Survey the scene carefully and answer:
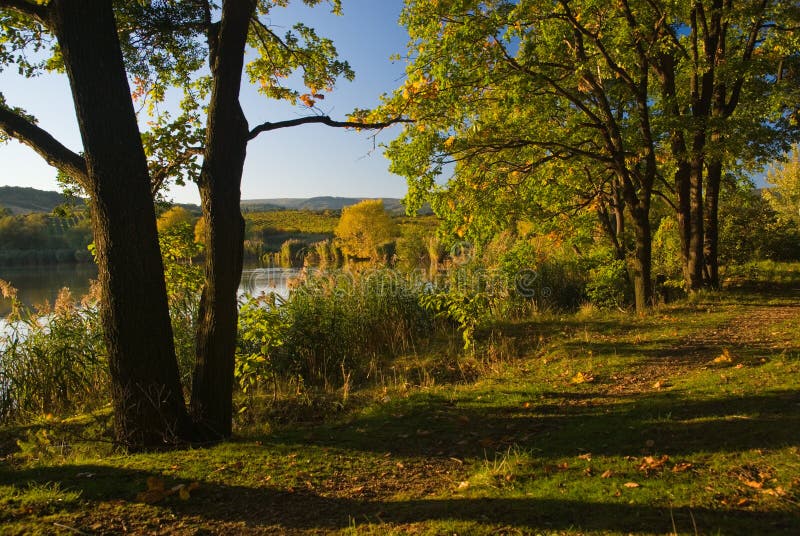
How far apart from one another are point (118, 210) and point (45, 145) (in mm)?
1009

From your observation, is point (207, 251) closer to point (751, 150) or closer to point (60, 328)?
point (60, 328)

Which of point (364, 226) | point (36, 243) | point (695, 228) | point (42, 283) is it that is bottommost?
point (42, 283)

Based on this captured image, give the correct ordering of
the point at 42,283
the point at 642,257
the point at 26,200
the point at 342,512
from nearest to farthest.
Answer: the point at 342,512
the point at 642,257
the point at 42,283
the point at 26,200

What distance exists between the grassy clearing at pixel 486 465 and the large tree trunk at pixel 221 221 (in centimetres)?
55

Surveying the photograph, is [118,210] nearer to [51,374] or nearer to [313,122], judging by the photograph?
[313,122]

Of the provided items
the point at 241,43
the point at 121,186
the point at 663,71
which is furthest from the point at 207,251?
the point at 663,71

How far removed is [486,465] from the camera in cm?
372

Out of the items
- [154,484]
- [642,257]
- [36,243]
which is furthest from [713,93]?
A: [36,243]

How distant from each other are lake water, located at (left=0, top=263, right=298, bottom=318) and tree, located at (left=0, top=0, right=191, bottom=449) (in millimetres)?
5289

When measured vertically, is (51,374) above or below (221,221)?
below

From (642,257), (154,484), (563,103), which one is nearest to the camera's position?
(154,484)

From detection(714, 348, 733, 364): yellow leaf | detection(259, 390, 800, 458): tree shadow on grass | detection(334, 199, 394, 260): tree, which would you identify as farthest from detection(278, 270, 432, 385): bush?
detection(334, 199, 394, 260): tree

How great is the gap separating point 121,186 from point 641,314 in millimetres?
9201

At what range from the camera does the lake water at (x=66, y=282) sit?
55.6 feet
